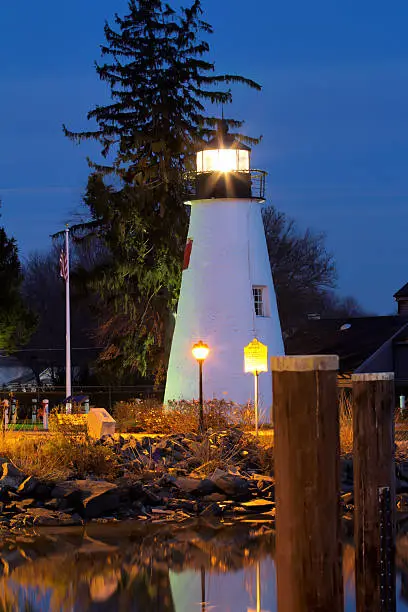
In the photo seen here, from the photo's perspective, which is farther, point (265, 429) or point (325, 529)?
point (265, 429)

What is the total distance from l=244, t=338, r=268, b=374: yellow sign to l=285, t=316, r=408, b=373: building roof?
49.2ft

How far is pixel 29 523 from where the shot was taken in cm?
2009

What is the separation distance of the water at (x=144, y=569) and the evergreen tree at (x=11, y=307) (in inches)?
983

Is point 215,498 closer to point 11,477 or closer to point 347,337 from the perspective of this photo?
point 11,477

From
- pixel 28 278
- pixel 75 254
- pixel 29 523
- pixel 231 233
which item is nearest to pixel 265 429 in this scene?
pixel 231 233

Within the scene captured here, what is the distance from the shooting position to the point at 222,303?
3622 cm

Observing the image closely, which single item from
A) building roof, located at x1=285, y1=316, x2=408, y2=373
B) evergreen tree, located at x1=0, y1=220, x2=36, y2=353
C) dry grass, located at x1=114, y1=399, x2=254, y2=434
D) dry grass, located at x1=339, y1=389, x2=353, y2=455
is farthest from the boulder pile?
building roof, located at x1=285, y1=316, x2=408, y2=373

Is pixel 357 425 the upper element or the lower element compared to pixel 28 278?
lower

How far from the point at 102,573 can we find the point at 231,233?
69.6ft

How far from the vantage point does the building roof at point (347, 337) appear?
1949 inches

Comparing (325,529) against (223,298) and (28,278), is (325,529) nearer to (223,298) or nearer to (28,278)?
(223,298)

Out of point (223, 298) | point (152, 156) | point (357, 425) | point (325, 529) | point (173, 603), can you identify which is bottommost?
point (173, 603)

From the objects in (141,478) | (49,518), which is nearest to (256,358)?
(141,478)

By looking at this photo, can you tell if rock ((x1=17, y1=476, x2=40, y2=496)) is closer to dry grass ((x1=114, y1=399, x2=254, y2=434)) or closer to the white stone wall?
dry grass ((x1=114, y1=399, x2=254, y2=434))
